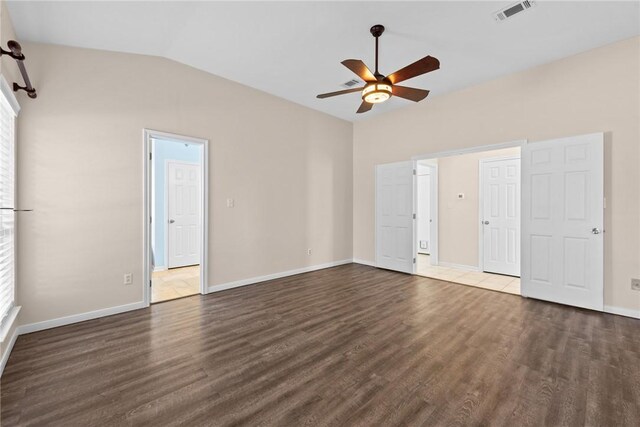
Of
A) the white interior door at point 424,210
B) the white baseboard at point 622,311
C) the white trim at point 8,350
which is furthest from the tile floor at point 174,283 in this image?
the white interior door at point 424,210

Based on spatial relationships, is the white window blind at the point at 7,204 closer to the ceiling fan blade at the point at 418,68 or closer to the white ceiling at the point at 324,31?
the white ceiling at the point at 324,31

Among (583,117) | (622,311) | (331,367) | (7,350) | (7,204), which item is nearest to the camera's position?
(331,367)

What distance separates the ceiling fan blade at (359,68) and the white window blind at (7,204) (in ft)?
9.49

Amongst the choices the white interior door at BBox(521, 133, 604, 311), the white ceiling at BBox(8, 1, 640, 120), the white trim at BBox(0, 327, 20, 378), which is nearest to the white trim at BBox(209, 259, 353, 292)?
the white trim at BBox(0, 327, 20, 378)

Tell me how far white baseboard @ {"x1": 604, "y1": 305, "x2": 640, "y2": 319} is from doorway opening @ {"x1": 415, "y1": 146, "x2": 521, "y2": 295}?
3.89 ft

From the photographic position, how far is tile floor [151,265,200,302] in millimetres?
4008

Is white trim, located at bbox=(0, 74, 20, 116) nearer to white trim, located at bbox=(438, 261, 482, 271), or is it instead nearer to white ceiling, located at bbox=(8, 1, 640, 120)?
white ceiling, located at bbox=(8, 1, 640, 120)

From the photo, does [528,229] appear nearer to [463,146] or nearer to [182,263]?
[463,146]

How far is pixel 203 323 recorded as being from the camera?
305cm

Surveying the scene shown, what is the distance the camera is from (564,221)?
3566mm

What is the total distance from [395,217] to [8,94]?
530 cm

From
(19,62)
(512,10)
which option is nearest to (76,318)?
(19,62)

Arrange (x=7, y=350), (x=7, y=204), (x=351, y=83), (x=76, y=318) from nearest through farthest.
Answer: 1. (x=7, y=350)
2. (x=7, y=204)
3. (x=76, y=318)
4. (x=351, y=83)

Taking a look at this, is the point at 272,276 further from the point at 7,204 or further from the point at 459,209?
the point at 459,209
